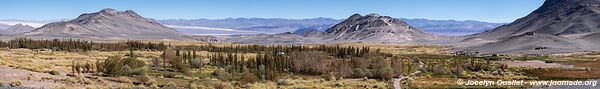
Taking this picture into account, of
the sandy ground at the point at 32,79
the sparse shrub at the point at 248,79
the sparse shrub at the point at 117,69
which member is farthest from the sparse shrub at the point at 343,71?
the sandy ground at the point at 32,79

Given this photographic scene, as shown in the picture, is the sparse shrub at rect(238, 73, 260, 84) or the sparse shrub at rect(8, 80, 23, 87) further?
the sparse shrub at rect(238, 73, 260, 84)

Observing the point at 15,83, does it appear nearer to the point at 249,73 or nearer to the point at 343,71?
the point at 249,73

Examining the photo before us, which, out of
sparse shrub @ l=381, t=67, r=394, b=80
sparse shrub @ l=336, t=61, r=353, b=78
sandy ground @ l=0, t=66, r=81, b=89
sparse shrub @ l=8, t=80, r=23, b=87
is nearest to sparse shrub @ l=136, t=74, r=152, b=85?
sandy ground @ l=0, t=66, r=81, b=89

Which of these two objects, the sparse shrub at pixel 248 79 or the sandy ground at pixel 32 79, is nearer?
the sandy ground at pixel 32 79

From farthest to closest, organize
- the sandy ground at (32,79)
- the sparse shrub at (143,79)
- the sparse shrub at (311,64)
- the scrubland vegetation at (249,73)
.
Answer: the sparse shrub at (311,64)
the scrubland vegetation at (249,73)
the sparse shrub at (143,79)
the sandy ground at (32,79)

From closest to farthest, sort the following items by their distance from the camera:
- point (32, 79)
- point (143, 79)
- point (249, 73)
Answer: point (32, 79), point (143, 79), point (249, 73)

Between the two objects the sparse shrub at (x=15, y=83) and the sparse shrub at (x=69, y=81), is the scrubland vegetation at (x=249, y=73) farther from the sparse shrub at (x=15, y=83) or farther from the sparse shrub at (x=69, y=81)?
the sparse shrub at (x=15, y=83)

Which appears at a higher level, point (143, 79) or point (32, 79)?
point (32, 79)

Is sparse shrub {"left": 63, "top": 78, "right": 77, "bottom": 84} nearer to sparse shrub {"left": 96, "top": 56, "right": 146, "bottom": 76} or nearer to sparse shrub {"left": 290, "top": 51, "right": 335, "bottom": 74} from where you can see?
sparse shrub {"left": 96, "top": 56, "right": 146, "bottom": 76}

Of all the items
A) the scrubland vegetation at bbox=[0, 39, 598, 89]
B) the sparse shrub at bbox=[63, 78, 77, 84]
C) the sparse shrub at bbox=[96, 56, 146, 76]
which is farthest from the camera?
the sparse shrub at bbox=[96, 56, 146, 76]

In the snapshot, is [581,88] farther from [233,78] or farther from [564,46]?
[564,46]

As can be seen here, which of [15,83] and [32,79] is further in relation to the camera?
[32,79]

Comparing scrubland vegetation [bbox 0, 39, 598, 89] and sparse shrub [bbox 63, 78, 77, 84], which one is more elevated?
sparse shrub [bbox 63, 78, 77, 84]

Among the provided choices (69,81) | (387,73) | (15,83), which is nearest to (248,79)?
(69,81)
